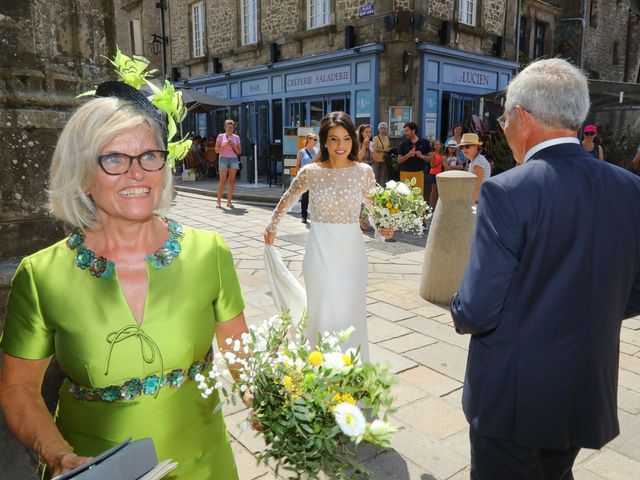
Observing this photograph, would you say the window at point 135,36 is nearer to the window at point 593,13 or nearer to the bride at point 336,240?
the window at point 593,13

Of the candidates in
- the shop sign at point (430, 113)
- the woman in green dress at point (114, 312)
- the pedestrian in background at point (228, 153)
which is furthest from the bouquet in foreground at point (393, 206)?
the shop sign at point (430, 113)

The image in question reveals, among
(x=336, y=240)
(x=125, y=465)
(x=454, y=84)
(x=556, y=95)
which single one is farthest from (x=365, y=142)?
(x=125, y=465)

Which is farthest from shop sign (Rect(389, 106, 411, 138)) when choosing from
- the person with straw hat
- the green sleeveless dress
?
the green sleeveless dress

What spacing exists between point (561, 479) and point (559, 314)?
0.77 meters

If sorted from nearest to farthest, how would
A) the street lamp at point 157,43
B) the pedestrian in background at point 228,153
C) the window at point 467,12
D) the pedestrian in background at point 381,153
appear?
the pedestrian in background at point 381,153
the pedestrian in background at point 228,153
the window at point 467,12
the street lamp at point 157,43

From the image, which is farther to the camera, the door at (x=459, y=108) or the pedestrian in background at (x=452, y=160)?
the door at (x=459, y=108)

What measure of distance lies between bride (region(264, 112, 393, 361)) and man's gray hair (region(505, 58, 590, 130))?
6.82ft

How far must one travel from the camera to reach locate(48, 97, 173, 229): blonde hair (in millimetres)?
1645

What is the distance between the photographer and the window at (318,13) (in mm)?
16248

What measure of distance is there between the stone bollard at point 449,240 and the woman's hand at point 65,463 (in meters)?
4.86

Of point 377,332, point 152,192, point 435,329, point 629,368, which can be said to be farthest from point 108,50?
point 629,368

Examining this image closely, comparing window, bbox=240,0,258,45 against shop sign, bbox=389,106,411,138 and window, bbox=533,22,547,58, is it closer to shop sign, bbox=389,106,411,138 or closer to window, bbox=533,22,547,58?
shop sign, bbox=389,106,411,138

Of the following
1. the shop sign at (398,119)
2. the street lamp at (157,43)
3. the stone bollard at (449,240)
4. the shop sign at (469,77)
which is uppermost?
the street lamp at (157,43)

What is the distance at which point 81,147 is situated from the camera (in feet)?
5.43
